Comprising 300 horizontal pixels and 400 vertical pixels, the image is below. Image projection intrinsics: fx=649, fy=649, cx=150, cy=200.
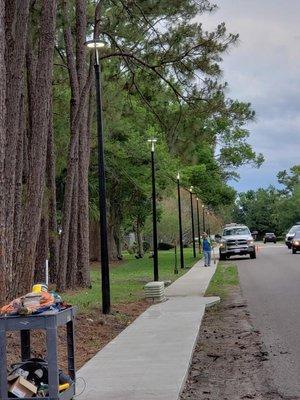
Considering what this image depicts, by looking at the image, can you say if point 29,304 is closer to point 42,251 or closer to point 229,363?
point 229,363

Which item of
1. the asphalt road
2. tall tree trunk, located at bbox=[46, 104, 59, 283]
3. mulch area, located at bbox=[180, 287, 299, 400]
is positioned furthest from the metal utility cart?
tall tree trunk, located at bbox=[46, 104, 59, 283]

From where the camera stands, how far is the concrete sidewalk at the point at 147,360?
22.3 feet

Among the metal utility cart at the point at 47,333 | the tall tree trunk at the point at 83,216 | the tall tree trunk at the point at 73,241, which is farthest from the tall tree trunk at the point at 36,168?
the tall tree trunk at the point at 83,216

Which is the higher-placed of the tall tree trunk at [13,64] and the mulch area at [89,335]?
the tall tree trunk at [13,64]

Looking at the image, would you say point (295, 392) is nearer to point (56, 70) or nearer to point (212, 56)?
point (212, 56)

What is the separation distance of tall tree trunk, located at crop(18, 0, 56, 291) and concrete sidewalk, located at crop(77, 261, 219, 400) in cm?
226

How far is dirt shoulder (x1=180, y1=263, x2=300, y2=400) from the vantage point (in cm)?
707

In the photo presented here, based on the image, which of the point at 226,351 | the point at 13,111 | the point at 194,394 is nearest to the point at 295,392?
the point at 194,394

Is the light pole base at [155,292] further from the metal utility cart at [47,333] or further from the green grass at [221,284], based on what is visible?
the metal utility cart at [47,333]

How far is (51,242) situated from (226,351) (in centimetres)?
1244

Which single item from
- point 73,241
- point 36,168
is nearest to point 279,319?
point 36,168

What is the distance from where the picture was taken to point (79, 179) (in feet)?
71.1

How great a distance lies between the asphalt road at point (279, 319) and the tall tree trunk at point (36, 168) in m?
4.40

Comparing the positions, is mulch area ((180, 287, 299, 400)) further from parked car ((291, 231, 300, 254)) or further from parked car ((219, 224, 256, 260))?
parked car ((291, 231, 300, 254))
